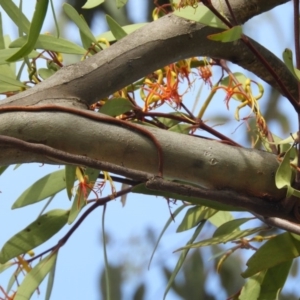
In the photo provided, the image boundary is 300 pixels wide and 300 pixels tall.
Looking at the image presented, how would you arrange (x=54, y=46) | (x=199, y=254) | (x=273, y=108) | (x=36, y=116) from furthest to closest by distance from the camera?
1. (x=273, y=108)
2. (x=199, y=254)
3. (x=54, y=46)
4. (x=36, y=116)

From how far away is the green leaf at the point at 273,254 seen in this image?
41cm

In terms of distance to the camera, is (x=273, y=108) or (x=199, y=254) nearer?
(x=199, y=254)

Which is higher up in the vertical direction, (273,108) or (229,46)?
(273,108)

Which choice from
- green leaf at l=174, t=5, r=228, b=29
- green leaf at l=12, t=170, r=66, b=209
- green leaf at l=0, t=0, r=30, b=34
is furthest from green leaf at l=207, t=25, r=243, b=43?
green leaf at l=12, t=170, r=66, b=209

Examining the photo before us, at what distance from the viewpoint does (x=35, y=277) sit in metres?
0.47

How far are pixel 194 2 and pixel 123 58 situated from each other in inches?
2.0

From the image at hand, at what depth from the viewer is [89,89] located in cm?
33

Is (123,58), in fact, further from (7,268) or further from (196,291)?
(196,291)

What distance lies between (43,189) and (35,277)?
74mm

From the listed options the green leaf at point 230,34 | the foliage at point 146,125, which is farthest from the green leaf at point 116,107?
the green leaf at point 230,34

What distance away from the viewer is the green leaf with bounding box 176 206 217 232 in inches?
19.1

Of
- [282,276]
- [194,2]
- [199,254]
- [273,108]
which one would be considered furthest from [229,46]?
[273,108]

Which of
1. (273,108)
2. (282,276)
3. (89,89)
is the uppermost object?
(273,108)

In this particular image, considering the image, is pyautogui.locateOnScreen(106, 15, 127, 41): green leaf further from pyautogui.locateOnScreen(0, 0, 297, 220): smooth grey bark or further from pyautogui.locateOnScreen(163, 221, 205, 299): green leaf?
pyautogui.locateOnScreen(163, 221, 205, 299): green leaf
